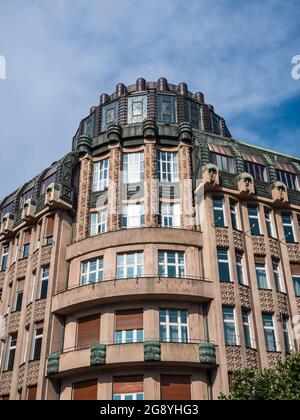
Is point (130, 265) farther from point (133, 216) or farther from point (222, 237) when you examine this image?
point (222, 237)

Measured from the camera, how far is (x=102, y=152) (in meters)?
33.7

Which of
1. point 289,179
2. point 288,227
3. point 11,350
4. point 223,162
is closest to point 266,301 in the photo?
point 288,227

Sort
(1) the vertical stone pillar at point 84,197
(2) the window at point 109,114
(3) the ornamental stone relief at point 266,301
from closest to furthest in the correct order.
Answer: (3) the ornamental stone relief at point 266,301
(1) the vertical stone pillar at point 84,197
(2) the window at point 109,114

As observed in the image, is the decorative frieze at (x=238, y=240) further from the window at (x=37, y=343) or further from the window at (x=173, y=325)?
the window at (x=37, y=343)

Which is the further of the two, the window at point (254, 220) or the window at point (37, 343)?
the window at point (254, 220)

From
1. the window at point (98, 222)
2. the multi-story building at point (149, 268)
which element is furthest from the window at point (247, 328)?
the window at point (98, 222)

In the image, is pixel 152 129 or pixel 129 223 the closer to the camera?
pixel 129 223

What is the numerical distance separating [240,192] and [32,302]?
541 inches

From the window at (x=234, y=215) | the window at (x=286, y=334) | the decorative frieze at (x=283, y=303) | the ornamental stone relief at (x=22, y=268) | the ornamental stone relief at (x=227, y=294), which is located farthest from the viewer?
the ornamental stone relief at (x=22, y=268)

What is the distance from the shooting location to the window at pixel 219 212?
2966 centimetres

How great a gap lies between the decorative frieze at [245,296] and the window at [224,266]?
832mm

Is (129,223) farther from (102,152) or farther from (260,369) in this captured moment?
(260,369)

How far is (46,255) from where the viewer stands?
30516mm
